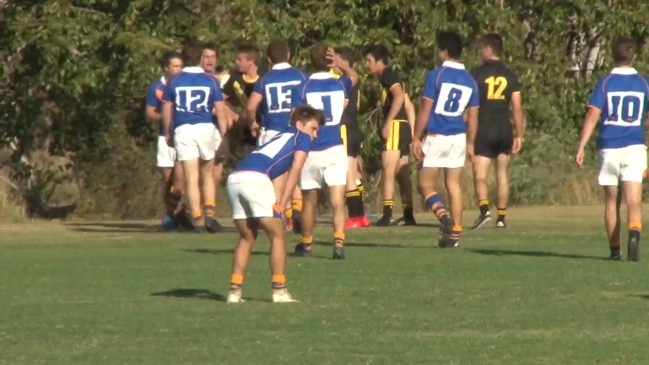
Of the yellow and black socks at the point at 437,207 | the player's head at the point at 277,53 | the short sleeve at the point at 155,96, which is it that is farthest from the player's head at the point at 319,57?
the short sleeve at the point at 155,96

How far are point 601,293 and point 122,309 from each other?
3.48m

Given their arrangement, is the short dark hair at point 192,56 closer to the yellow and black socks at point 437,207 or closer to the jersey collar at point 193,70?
the jersey collar at point 193,70

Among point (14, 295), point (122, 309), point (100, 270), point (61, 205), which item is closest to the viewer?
point (122, 309)

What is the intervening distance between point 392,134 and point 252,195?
345 inches

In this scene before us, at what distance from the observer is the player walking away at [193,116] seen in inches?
777

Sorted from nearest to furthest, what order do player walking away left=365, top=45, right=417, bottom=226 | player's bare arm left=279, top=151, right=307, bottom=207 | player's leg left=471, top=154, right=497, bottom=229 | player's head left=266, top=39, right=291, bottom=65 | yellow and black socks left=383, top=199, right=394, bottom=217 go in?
1. player's bare arm left=279, top=151, right=307, bottom=207
2. player's head left=266, top=39, right=291, bottom=65
3. player walking away left=365, top=45, right=417, bottom=226
4. player's leg left=471, top=154, right=497, bottom=229
5. yellow and black socks left=383, top=199, right=394, bottom=217

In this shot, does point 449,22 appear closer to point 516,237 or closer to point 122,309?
point 516,237

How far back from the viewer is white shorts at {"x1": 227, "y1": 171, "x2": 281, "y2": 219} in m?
12.9

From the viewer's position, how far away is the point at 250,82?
20.1 m

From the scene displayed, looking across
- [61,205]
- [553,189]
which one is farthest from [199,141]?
[61,205]

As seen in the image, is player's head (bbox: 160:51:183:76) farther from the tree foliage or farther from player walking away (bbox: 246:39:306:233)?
the tree foliage

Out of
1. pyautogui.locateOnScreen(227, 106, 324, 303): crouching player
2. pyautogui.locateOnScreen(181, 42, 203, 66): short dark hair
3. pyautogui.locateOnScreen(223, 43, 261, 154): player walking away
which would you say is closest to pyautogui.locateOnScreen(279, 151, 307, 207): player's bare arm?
pyautogui.locateOnScreen(227, 106, 324, 303): crouching player

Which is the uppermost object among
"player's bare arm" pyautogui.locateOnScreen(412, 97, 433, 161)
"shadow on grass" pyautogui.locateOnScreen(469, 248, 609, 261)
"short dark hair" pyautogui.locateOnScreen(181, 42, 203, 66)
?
"short dark hair" pyautogui.locateOnScreen(181, 42, 203, 66)

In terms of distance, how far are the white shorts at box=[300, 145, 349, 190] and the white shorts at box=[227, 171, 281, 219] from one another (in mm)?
3939
